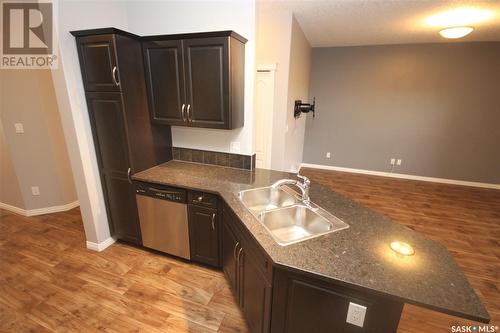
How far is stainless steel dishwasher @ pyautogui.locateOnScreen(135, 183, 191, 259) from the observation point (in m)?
2.08

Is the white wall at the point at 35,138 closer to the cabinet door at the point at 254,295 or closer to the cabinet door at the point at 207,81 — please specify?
the cabinet door at the point at 207,81

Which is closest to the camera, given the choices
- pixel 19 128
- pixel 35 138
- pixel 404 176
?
pixel 19 128

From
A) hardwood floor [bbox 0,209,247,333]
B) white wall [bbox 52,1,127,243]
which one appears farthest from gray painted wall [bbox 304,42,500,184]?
hardwood floor [bbox 0,209,247,333]

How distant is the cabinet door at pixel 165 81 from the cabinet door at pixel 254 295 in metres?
1.42

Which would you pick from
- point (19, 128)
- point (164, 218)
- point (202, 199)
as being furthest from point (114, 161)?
point (19, 128)

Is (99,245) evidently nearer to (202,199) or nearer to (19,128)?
(202,199)

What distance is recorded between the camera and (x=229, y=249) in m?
1.83

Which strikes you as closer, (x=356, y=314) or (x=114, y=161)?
(x=356, y=314)

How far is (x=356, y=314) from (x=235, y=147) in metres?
1.74

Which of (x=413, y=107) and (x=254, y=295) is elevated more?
(x=413, y=107)

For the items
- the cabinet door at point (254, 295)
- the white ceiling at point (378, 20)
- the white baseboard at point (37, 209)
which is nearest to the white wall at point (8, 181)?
the white baseboard at point (37, 209)

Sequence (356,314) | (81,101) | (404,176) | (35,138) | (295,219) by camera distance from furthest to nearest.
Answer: (404,176) < (35,138) < (81,101) < (295,219) < (356,314)

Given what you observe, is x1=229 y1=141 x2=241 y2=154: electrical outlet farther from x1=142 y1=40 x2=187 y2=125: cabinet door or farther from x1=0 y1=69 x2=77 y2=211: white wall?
x1=0 y1=69 x2=77 y2=211: white wall

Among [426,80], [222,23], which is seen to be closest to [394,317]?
[222,23]
